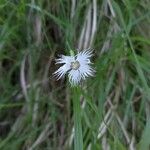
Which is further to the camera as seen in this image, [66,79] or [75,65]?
[66,79]

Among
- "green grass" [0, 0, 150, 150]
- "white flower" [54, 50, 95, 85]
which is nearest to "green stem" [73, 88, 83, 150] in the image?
"white flower" [54, 50, 95, 85]

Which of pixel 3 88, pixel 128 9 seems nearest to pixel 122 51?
pixel 128 9

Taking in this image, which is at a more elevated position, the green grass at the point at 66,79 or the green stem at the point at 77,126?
the green grass at the point at 66,79

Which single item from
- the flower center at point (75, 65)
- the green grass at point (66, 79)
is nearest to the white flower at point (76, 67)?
the flower center at point (75, 65)

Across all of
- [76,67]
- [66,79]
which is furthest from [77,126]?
[66,79]

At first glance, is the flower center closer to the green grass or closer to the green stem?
the green stem

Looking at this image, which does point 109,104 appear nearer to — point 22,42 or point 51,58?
point 51,58

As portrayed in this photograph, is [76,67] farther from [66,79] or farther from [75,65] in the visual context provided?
[66,79]

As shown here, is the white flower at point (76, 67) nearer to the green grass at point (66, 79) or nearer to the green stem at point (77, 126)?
the green stem at point (77, 126)

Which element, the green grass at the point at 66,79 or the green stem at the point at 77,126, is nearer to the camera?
the green stem at the point at 77,126
